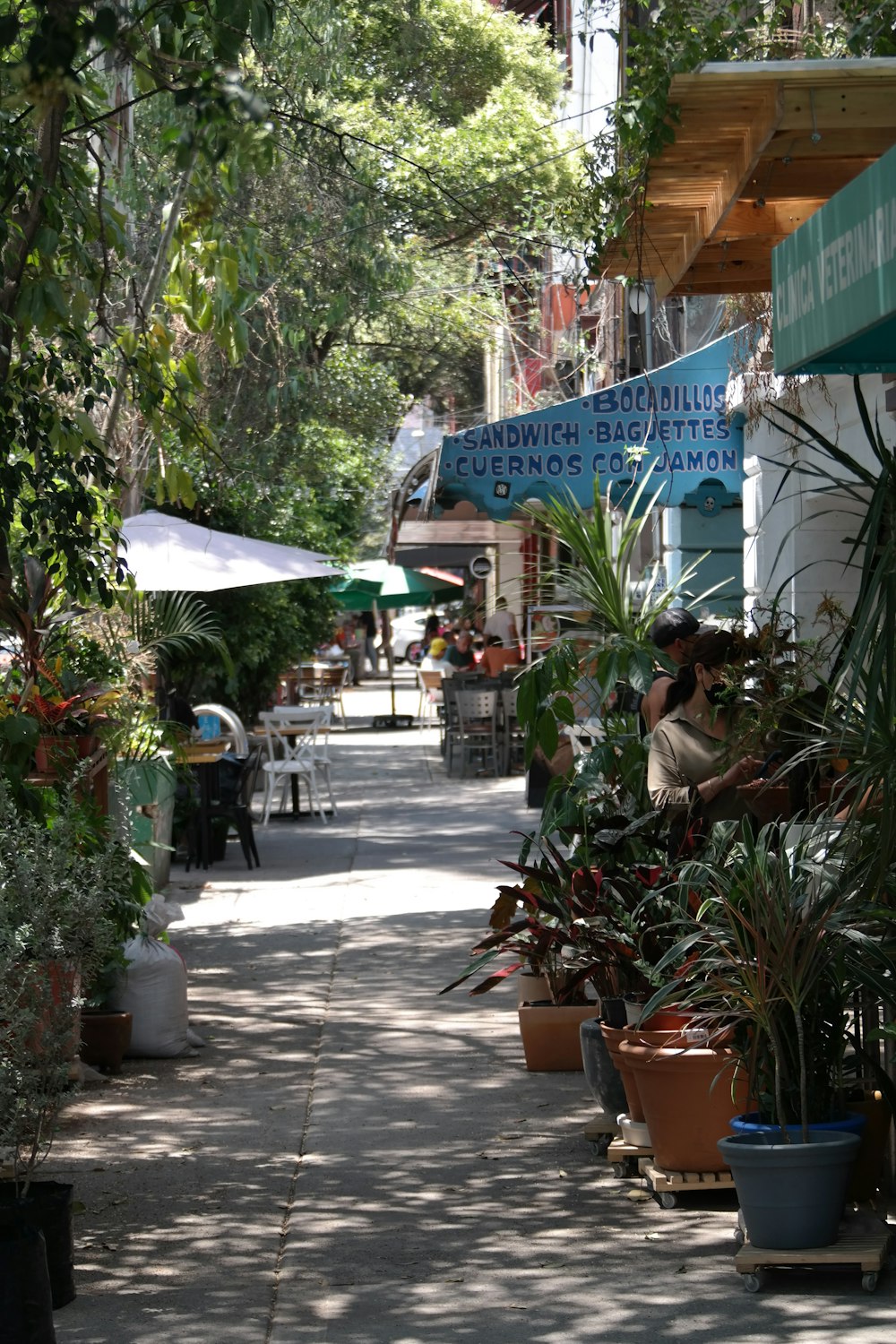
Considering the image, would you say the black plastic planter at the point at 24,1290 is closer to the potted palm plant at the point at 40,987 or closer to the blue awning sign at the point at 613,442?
the potted palm plant at the point at 40,987

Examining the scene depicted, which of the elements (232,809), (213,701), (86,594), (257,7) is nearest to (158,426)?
(86,594)

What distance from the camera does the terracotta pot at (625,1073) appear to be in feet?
17.8

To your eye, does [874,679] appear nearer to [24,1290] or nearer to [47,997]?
[47,997]

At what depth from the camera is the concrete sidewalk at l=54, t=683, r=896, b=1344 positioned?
4.43 m

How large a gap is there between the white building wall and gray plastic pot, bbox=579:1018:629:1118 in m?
3.40

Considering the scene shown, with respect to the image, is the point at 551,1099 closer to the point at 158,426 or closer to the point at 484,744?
the point at 158,426

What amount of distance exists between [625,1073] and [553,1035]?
168cm

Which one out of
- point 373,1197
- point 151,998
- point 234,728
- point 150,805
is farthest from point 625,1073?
point 234,728

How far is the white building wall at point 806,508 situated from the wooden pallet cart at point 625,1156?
150 inches

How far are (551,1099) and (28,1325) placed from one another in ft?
9.82

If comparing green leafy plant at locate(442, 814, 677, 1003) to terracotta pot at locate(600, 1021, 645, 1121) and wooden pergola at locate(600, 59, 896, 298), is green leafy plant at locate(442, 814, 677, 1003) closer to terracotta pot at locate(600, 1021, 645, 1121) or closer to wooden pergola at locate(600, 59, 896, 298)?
terracotta pot at locate(600, 1021, 645, 1121)

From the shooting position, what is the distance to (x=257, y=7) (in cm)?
456

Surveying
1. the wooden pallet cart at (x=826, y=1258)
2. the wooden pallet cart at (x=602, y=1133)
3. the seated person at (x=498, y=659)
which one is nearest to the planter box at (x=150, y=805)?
the wooden pallet cart at (x=602, y=1133)

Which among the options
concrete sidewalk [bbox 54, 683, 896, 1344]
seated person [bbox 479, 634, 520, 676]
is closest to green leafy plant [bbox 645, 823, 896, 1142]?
concrete sidewalk [bbox 54, 683, 896, 1344]
